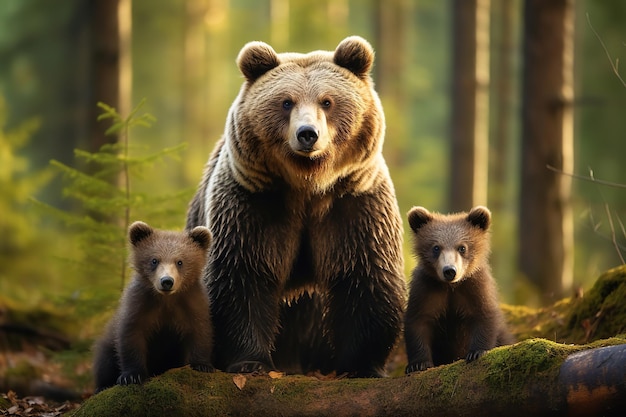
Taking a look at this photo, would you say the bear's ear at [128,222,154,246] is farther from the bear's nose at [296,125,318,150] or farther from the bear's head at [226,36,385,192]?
the bear's nose at [296,125,318,150]

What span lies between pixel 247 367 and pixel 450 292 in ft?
5.21

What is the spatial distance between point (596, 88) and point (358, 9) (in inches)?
813

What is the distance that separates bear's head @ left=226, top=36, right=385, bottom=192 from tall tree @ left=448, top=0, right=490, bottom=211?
9.69m

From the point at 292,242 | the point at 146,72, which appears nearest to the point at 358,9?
the point at 146,72

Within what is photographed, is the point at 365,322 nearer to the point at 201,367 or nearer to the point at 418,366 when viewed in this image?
the point at 418,366

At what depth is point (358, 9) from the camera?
4725 centimetres

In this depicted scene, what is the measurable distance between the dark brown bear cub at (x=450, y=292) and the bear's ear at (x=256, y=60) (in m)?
1.61

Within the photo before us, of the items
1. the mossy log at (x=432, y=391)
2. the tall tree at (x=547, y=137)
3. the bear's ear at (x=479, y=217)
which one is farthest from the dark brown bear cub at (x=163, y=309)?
the tall tree at (x=547, y=137)

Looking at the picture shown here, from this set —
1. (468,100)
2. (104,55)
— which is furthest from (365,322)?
(468,100)

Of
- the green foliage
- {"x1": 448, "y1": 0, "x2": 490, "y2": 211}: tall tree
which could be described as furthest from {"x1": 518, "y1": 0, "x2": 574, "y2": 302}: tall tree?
the green foliage

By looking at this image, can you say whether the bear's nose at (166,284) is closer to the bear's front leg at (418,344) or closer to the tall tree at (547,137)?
the bear's front leg at (418,344)

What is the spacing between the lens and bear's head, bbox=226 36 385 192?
20.7 feet

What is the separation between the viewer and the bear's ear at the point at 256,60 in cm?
664

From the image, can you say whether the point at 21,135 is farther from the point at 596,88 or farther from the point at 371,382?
the point at 596,88
